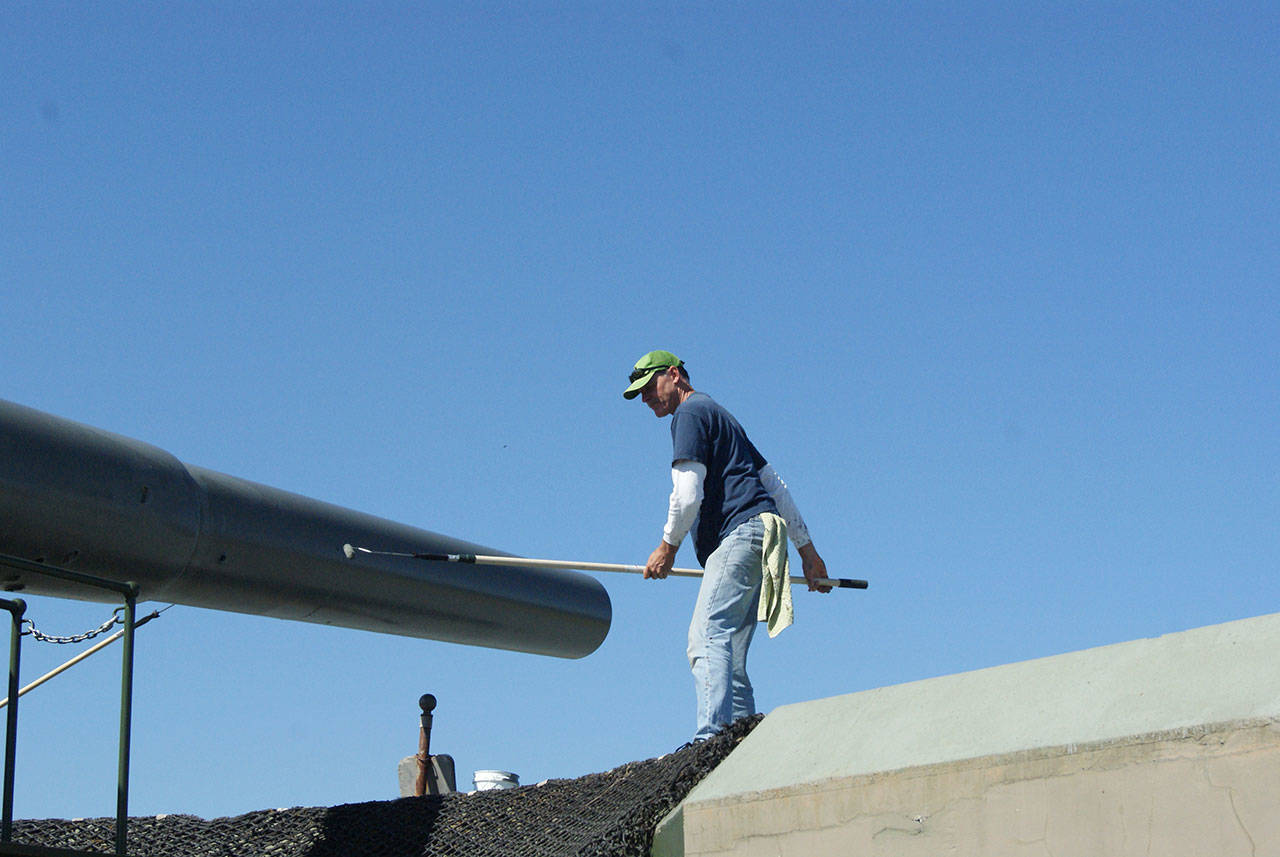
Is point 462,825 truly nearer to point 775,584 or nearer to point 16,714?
point 775,584

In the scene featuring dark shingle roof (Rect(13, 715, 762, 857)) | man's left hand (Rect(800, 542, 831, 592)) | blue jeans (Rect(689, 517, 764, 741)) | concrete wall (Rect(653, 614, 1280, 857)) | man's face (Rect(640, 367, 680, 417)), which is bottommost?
concrete wall (Rect(653, 614, 1280, 857))

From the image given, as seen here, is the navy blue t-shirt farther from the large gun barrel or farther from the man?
the large gun barrel

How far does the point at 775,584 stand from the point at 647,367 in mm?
1167

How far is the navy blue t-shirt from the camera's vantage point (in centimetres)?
659

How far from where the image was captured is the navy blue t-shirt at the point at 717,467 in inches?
259

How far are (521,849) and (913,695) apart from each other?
6.62 ft

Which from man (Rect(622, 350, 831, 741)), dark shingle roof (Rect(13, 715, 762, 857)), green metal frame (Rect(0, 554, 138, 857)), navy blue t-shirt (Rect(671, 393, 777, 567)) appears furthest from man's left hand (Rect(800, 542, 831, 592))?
green metal frame (Rect(0, 554, 138, 857))

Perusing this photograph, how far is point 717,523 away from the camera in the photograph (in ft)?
21.9

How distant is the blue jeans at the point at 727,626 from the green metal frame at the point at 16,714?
215 centimetres

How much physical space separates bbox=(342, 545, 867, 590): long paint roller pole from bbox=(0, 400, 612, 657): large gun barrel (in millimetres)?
43

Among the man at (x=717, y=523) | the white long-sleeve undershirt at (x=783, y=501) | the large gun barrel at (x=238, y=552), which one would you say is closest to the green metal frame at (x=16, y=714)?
the large gun barrel at (x=238, y=552)

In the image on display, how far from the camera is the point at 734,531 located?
6.52m

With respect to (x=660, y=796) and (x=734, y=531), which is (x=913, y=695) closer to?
(x=660, y=796)

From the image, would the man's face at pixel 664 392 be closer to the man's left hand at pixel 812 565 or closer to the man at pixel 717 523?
the man at pixel 717 523
